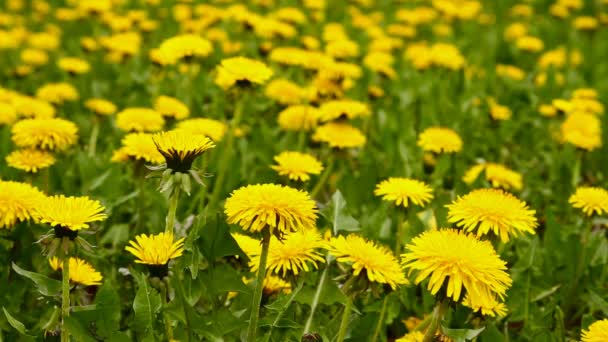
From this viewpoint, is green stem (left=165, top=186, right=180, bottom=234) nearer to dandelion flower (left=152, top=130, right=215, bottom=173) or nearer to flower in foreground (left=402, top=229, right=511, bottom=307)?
dandelion flower (left=152, top=130, right=215, bottom=173)

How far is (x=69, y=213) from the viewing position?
5.41ft

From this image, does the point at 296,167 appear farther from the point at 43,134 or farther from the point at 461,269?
the point at 461,269

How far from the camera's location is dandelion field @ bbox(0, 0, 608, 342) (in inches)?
66.7

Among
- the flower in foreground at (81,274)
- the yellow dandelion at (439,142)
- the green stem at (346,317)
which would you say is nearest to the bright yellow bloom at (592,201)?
the yellow dandelion at (439,142)

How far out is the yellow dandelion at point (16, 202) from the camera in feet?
6.36

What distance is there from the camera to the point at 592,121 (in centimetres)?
344

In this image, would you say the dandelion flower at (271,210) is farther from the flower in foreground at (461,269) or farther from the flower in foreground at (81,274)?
the flower in foreground at (81,274)

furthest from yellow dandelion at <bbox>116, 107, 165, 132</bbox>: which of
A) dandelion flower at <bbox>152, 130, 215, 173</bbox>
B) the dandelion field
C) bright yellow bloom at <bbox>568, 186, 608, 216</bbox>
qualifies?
bright yellow bloom at <bbox>568, 186, 608, 216</bbox>

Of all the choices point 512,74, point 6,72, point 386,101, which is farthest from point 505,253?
point 6,72

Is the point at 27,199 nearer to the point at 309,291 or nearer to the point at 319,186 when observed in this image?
the point at 309,291

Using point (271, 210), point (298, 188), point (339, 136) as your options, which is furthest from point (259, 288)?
point (339, 136)

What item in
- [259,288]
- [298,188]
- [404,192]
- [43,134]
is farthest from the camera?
[298,188]

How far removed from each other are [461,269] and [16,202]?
3.83ft

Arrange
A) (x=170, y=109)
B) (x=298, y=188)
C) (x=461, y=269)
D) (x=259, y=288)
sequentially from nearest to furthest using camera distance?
(x=461, y=269), (x=259, y=288), (x=298, y=188), (x=170, y=109)
